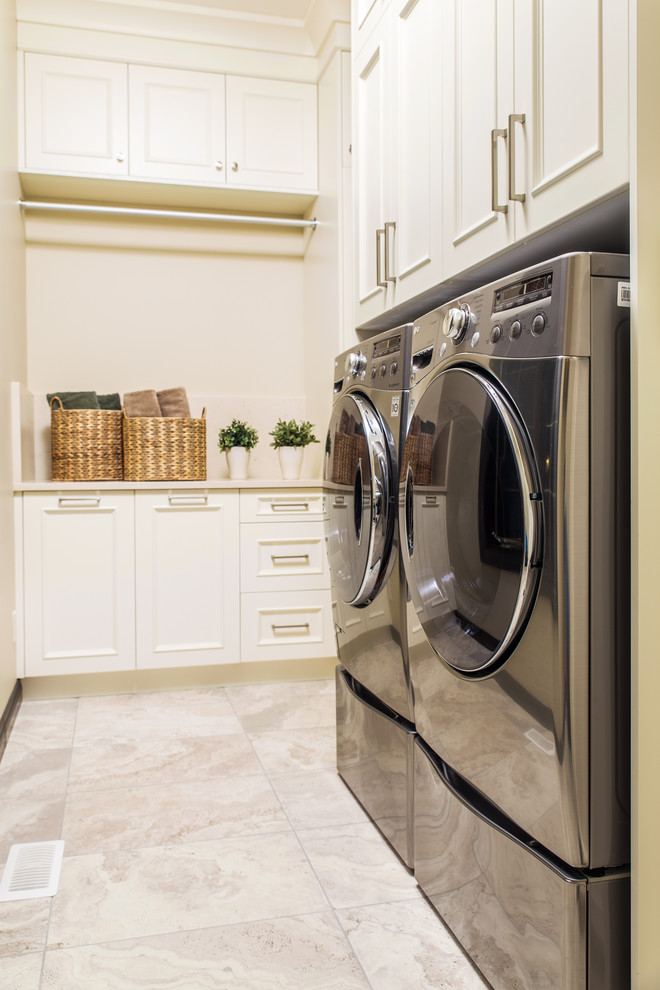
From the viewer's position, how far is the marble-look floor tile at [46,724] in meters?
2.51

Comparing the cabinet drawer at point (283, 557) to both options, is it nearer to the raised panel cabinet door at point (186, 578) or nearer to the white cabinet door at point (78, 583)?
the raised panel cabinet door at point (186, 578)

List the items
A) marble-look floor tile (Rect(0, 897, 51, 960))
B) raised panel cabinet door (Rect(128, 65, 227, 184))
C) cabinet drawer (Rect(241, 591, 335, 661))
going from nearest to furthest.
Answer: marble-look floor tile (Rect(0, 897, 51, 960)) → cabinet drawer (Rect(241, 591, 335, 661)) → raised panel cabinet door (Rect(128, 65, 227, 184))

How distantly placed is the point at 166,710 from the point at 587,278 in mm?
2290

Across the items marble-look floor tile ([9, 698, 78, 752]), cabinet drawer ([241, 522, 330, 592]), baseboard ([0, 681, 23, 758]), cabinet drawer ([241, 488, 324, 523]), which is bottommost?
marble-look floor tile ([9, 698, 78, 752])

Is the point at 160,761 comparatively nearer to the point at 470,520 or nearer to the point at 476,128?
the point at 470,520

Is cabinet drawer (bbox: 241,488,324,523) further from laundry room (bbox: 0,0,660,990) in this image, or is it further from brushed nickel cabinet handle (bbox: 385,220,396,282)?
brushed nickel cabinet handle (bbox: 385,220,396,282)

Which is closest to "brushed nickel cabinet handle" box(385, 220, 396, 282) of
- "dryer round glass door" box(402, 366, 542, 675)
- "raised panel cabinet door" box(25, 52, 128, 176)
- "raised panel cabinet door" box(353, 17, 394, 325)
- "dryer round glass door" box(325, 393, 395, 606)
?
"raised panel cabinet door" box(353, 17, 394, 325)

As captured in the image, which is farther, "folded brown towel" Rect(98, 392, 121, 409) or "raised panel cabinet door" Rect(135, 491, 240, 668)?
"folded brown towel" Rect(98, 392, 121, 409)

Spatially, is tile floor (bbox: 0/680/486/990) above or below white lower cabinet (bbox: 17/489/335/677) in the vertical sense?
below

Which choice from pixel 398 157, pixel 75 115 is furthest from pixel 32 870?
pixel 75 115

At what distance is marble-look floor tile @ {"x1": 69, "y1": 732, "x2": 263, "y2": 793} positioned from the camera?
86.8 inches

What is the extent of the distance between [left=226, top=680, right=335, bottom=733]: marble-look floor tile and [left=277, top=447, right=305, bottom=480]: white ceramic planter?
87cm

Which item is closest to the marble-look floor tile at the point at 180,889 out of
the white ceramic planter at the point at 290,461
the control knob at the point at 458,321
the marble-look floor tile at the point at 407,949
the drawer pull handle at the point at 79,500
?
the marble-look floor tile at the point at 407,949

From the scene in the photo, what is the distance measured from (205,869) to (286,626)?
149 centimetres
